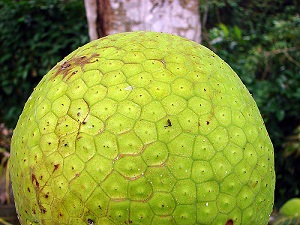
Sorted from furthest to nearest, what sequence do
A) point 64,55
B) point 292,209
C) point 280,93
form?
point 64,55, point 280,93, point 292,209

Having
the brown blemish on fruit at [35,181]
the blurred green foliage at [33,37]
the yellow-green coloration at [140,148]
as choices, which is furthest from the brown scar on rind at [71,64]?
the blurred green foliage at [33,37]

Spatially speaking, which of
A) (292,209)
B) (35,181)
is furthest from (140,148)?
(292,209)

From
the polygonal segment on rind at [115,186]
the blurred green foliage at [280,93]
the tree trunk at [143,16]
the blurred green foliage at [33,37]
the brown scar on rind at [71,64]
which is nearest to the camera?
the polygonal segment on rind at [115,186]

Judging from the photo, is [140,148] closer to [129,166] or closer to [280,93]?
[129,166]

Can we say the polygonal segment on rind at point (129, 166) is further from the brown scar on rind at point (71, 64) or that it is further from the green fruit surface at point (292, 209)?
the green fruit surface at point (292, 209)

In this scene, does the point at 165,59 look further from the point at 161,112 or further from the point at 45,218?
the point at 45,218

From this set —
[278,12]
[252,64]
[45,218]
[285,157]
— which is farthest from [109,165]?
[278,12]

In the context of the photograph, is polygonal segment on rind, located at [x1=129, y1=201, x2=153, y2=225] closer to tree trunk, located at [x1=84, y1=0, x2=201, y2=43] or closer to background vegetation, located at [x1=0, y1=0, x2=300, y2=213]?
tree trunk, located at [x1=84, y1=0, x2=201, y2=43]
